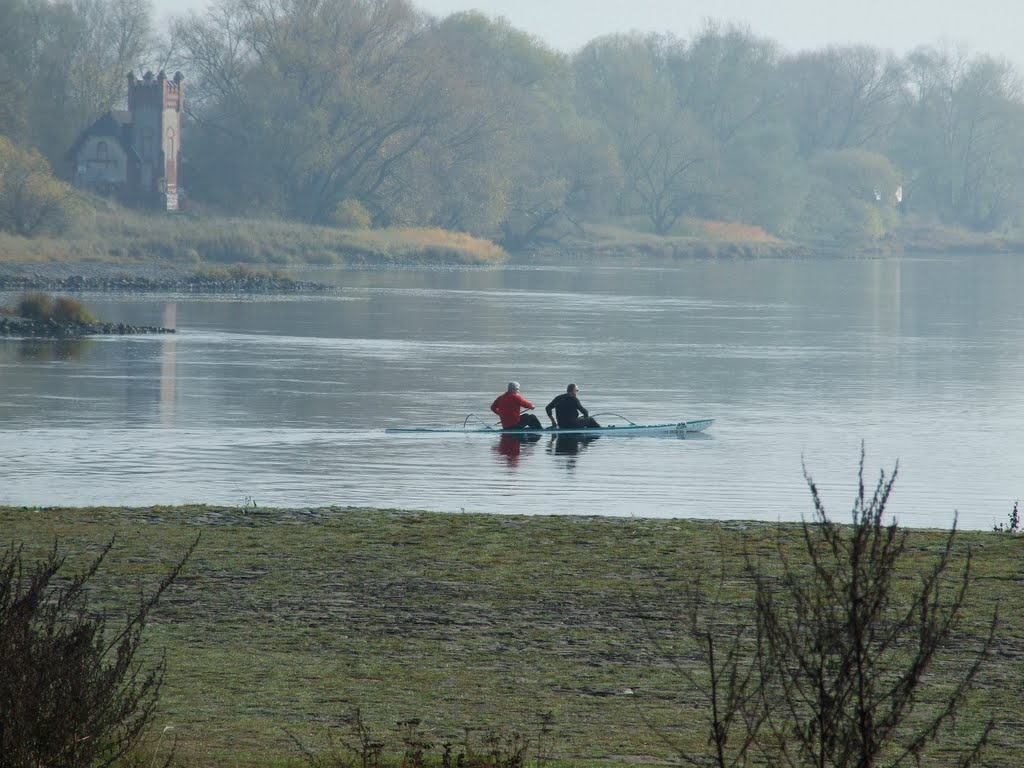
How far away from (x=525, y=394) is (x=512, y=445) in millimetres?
8610

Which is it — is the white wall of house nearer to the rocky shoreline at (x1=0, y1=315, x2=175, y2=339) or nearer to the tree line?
the tree line

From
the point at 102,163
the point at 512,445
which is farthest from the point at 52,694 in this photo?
the point at 102,163

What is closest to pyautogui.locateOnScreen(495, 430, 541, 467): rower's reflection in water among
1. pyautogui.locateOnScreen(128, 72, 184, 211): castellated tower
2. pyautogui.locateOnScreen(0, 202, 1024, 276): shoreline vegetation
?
pyautogui.locateOnScreen(0, 202, 1024, 276): shoreline vegetation

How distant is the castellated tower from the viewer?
10494cm

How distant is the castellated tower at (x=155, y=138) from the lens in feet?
344

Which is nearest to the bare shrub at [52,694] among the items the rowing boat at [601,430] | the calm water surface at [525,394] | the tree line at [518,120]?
the calm water surface at [525,394]

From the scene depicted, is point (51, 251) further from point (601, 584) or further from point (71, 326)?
point (601, 584)

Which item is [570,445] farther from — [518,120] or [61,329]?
[518,120]

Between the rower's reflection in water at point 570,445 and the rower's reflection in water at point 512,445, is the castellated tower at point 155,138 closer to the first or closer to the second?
the rower's reflection in water at point 512,445

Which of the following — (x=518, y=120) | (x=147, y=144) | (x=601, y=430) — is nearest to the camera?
(x=601, y=430)

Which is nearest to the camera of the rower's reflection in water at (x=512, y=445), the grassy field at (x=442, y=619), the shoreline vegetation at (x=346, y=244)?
the grassy field at (x=442, y=619)

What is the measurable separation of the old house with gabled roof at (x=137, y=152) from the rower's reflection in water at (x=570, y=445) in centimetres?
7758

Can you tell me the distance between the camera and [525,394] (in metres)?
38.4

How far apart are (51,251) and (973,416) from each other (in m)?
58.9
